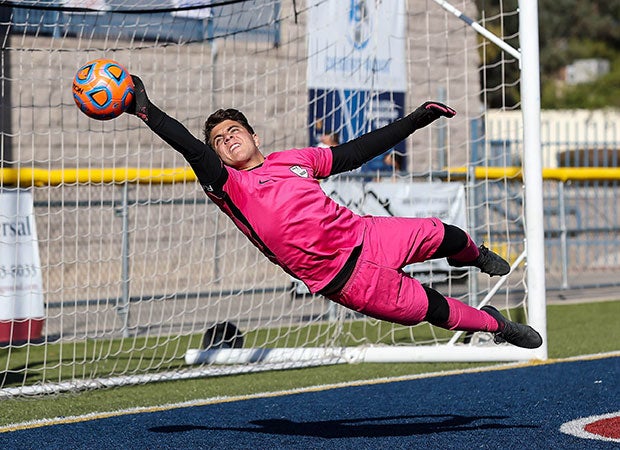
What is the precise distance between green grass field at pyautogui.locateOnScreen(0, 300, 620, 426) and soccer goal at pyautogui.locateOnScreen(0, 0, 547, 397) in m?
0.13

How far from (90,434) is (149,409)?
0.88 m

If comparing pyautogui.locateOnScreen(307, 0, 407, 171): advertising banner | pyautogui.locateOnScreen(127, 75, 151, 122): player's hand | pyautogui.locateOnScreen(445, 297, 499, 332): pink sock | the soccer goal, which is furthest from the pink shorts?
pyautogui.locateOnScreen(307, 0, 407, 171): advertising banner

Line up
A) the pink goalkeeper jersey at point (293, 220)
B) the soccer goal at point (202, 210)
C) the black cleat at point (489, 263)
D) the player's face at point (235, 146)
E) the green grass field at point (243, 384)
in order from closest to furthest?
the pink goalkeeper jersey at point (293, 220), the player's face at point (235, 146), the black cleat at point (489, 263), the green grass field at point (243, 384), the soccer goal at point (202, 210)

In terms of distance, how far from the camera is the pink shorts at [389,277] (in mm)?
5492

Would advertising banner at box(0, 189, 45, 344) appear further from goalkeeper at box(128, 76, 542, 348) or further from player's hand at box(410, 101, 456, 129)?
player's hand at box(410, 101, 456, 129)

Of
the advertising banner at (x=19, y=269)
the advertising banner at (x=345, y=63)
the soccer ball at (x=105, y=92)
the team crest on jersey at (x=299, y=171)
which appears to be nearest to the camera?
the soccer ball at (x=105, y=92)

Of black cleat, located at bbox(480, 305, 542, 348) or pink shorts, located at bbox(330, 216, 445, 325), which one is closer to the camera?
pink shorts, located at bbox(330, 216, 445, 325)

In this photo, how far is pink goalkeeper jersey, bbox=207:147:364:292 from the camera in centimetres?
544

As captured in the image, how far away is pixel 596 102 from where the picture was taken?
162 ft

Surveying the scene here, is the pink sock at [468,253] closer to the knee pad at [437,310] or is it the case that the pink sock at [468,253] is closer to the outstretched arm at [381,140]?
the knee pad at [437,310]

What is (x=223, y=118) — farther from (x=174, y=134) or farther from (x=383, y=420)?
(x=383, y=420)

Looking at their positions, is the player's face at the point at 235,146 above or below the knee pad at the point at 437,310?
above

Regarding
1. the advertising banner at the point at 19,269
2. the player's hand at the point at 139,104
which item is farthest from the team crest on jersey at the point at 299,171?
the advertising banner at the point at 19,269

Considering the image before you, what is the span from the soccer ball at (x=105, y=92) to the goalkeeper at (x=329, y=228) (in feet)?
0.36
